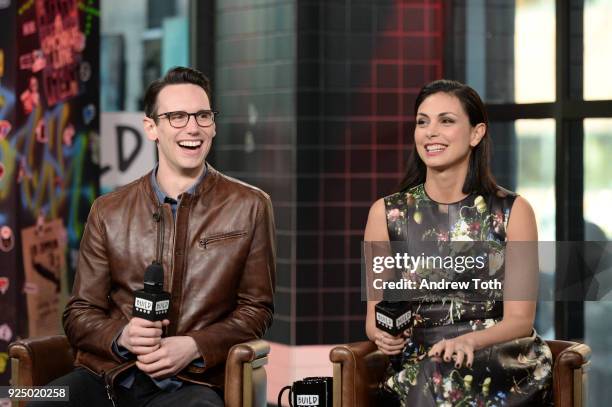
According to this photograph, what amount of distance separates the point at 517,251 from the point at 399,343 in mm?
499

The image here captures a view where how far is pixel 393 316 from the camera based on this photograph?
351cm

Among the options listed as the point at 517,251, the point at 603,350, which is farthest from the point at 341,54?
the point at 517,251

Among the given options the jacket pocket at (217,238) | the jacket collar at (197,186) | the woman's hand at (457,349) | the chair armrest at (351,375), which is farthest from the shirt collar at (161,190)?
the woman's hand at (457,349)

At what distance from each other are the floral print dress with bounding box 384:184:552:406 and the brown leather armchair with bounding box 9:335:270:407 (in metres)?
0.47

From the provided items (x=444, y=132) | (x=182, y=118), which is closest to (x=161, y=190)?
(x=182, y=118)

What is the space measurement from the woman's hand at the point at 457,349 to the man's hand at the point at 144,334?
34.1 inches

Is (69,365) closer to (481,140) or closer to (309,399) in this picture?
(309,399)

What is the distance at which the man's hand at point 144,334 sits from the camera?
3.36 m

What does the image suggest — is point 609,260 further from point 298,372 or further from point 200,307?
point 200,307

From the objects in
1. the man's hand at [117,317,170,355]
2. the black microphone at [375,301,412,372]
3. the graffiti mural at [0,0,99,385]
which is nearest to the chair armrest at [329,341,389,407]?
the black microphone at [375,301,412,372]

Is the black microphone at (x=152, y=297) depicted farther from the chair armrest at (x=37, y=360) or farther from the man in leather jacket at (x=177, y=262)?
the chair armrest at (x=37, y=360)

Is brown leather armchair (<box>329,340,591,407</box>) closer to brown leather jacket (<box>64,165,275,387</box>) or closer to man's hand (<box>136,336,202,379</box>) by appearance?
brown leather jacket (<box>64,165,275,387</box>)

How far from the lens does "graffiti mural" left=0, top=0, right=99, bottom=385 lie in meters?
4.84

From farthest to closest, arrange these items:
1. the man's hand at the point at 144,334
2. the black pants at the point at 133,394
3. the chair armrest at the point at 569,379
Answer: the chair armrest at the point at 569,379 → the black pants at the point at 133,394 → the man's hand at the point at 144,334
